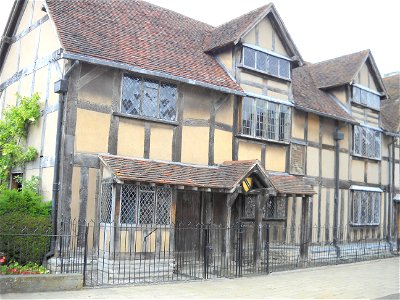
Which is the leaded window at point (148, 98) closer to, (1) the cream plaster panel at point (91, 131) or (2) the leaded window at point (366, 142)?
(1) the cream plaster panel at point (91, 131)

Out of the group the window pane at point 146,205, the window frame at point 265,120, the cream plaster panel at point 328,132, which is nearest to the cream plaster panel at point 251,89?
the window frame at point 265,120

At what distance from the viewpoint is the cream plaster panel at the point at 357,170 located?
20.5 meters

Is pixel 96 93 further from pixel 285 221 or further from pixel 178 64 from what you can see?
pixel 285 221

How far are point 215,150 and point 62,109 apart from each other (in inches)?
204

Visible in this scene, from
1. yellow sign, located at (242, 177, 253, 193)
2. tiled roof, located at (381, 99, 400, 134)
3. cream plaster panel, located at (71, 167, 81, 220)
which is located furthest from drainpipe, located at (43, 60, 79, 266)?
tiled roof, located at (381, 99, 400, 134)

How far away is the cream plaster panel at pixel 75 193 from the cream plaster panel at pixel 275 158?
7.09 meters

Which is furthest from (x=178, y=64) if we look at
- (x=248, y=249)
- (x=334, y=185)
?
(x=334, y=185)

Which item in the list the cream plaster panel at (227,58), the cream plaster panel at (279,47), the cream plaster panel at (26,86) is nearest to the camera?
the cream plaster panel at (26,86)

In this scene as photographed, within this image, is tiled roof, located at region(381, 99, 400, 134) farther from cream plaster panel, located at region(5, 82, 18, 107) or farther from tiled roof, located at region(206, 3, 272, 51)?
cream plaster panel, located at region(5, 82, 18, 107)

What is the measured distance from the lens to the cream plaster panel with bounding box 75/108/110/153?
12.5 metres

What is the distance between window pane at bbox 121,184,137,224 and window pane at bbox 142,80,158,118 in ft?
8.05

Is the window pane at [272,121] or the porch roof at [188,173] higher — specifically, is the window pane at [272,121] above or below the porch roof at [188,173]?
above

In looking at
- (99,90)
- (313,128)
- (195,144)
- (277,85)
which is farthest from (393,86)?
(99,90)

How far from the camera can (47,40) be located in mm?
14000
